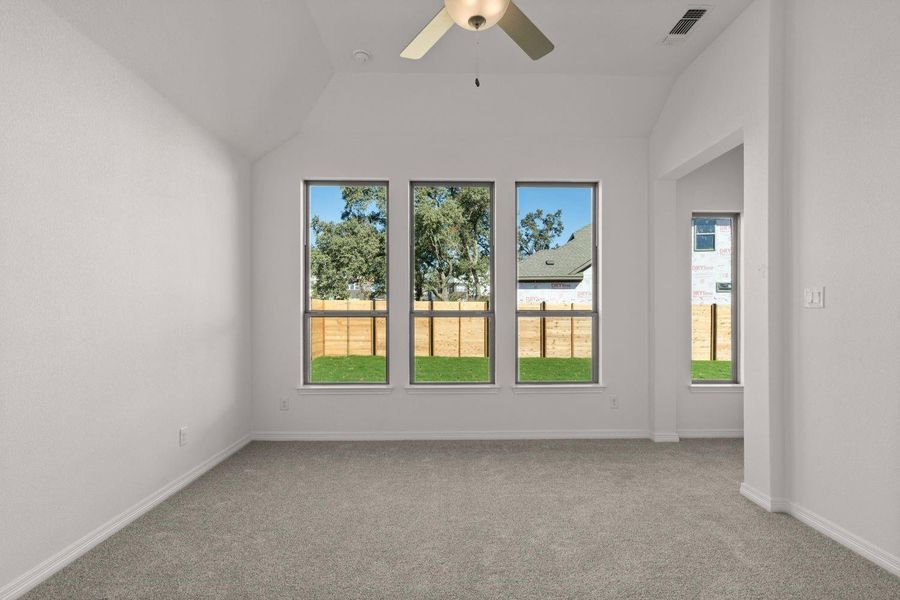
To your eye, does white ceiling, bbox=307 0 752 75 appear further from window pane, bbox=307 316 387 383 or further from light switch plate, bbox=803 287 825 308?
window pane, bbox=307 316 387 383

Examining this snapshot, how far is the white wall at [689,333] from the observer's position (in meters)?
4.53

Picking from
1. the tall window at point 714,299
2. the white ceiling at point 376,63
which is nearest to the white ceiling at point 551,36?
the white ceiling at point 376,63

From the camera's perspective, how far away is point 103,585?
2.12 metres

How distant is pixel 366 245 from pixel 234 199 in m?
1.20

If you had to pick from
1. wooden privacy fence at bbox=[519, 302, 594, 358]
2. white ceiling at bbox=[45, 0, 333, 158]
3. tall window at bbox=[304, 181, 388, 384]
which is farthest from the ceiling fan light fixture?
wooden privacy fence at bbox=[519, 302, 594, 358]

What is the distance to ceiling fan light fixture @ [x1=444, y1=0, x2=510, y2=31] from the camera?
2092 mm

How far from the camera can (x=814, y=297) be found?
262cm

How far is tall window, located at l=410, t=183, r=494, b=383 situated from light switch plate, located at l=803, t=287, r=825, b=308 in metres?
2.52

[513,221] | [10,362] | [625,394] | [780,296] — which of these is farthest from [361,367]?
[780,296]

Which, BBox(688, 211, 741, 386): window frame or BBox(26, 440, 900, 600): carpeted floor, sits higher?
BBox(688, 211, 741, 386): window frame

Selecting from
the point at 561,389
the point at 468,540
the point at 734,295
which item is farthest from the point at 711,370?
the point at 468,540

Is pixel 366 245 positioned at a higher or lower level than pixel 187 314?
higher

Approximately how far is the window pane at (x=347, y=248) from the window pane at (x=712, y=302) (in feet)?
9.99

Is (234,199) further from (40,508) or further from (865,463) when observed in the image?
(865,463)
